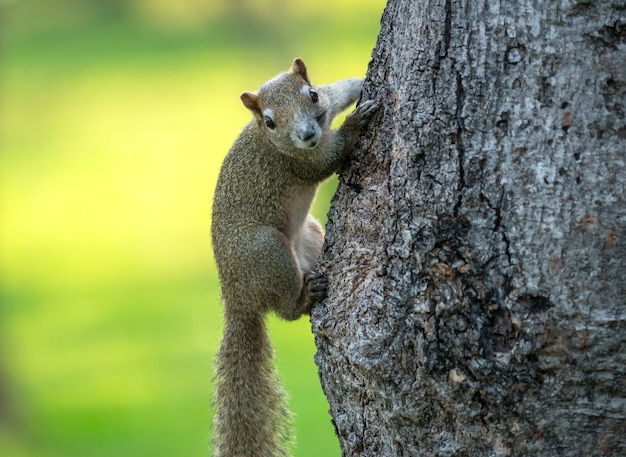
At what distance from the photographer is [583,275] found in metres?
1.78

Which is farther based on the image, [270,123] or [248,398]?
[270,123]

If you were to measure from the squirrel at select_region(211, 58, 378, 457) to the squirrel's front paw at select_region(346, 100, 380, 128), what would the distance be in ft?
1.01

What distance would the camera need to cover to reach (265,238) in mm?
2822

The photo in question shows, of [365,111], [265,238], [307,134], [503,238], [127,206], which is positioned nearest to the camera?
[503,238]

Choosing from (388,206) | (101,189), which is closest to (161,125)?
(101,189)

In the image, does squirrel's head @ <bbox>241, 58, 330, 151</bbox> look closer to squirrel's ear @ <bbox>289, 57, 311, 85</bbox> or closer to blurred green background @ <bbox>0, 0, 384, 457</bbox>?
squirrel's ear @ <bbox>289, 57, 311, 85</bbox>

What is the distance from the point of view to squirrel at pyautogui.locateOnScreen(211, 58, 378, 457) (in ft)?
8.91

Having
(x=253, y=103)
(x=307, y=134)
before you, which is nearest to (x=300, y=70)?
(x=253, y=103)

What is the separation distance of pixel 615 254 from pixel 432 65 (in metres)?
0.53

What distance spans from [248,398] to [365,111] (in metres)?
0.97

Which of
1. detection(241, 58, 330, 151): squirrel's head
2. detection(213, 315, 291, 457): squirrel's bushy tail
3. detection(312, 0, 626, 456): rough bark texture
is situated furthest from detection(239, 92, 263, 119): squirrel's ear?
detection(312, 0, 626, 456): rough bark texture

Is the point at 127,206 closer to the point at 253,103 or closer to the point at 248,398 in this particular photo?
the point at 253,103

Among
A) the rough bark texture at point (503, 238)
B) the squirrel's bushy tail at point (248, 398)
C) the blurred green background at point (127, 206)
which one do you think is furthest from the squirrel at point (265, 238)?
the blurred green background at point (127, 206)

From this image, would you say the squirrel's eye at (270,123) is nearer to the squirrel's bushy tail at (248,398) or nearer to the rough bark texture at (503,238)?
the squirrel's bushy tail at (248,398)
